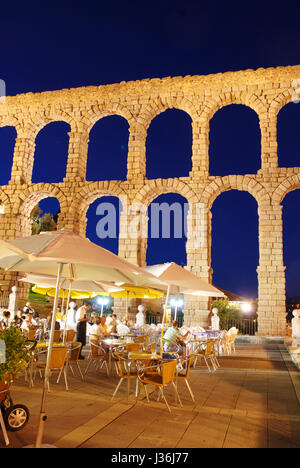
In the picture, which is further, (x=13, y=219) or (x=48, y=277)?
(x=13, y=219)

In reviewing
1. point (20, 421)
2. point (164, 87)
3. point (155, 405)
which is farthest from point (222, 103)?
point (20, 421)

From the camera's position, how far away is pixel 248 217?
2355 inches

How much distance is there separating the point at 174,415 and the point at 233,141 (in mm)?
54686

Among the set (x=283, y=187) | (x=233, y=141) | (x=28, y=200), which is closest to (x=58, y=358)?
(x=283, y=187)

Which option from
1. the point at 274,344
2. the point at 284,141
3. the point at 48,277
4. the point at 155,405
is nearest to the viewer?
the point at 155,405

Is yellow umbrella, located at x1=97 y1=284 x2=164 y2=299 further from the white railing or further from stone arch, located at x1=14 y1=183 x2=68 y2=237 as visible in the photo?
stone arch, located at x1=14 y1=183 x2=68 y2=237

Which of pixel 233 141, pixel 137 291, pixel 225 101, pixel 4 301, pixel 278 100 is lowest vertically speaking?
pixel 4 301

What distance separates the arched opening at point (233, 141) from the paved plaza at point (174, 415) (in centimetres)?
4897

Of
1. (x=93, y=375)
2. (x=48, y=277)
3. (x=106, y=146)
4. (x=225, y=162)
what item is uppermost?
(x=106, y=146)

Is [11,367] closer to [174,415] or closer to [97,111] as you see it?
[174,415]

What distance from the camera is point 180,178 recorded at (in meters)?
20.0

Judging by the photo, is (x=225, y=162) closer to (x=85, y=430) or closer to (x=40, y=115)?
(x=40, y=115)

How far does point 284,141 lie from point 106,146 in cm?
2812

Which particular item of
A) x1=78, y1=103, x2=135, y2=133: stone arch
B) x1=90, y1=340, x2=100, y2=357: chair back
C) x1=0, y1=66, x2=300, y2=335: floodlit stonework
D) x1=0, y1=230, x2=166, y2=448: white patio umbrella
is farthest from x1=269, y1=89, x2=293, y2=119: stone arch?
x1=0, y1=230, x2=166, y2=448: white patio umbrella
